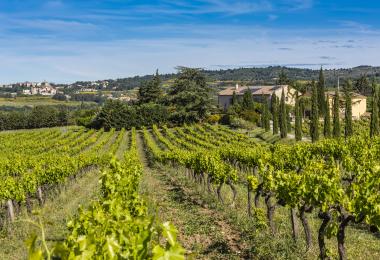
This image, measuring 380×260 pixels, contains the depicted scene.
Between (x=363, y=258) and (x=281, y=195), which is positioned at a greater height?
(x=281, y=195)

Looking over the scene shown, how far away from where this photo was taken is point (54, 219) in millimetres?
15586

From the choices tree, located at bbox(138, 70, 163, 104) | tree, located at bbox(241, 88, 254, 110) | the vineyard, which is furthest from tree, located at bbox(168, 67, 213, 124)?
the vineyard

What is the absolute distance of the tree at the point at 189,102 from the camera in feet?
224

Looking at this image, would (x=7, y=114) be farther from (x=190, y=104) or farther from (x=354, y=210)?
(x=354, y=210)

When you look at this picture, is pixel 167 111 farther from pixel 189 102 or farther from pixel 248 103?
pixel 248 103

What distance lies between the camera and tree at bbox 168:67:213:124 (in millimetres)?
68312

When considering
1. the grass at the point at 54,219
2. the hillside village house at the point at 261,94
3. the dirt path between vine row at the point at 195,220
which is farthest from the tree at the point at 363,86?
the grass at the point at 54,219

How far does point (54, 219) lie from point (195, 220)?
17.3 feet

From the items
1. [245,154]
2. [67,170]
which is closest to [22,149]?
[67,170]

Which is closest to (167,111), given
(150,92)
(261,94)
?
(150,92)

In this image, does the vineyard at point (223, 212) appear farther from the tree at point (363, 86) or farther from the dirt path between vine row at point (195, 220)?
the tree at point (363, 86)

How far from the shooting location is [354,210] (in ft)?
29.7

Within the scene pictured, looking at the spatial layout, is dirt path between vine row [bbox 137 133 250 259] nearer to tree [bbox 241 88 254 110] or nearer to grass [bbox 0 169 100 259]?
grass [bbox 0 169 100 259]

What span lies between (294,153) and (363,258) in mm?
12667
